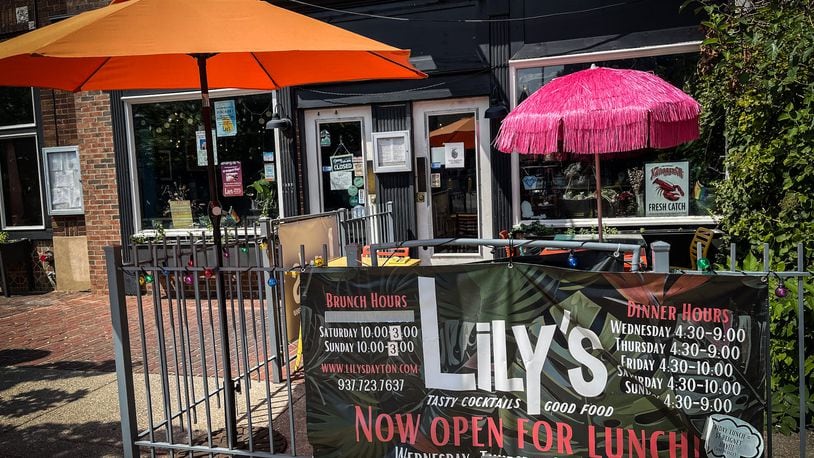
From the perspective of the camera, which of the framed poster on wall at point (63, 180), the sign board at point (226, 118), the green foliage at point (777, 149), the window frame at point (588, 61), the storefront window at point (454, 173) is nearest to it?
the green foliage at point (777, 149)

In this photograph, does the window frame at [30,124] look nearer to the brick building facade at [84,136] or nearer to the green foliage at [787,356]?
the brick building facade at [84,136]

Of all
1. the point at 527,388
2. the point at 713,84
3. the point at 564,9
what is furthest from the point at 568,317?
the point at 564,9

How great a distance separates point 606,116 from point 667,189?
3.10 metres

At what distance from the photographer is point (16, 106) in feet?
33.4

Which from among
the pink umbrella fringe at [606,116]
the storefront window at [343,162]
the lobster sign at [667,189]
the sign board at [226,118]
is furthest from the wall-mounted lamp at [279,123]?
the lobster sign at [667,189]

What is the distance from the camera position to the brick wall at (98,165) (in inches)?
366

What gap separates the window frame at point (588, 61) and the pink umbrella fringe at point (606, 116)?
7.37 ft

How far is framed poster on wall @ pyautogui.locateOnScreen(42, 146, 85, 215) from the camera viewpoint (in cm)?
973

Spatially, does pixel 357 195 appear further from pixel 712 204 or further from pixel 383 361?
pixel 383 361

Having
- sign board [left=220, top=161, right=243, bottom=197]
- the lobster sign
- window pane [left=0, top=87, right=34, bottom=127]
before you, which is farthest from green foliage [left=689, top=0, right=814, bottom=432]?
window pane [left=0, top=87, right=34, bottom=127]

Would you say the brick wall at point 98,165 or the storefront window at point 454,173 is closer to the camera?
the storefront window at point 454,173

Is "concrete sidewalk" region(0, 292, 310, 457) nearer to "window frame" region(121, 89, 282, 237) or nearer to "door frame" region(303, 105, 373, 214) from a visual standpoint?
"window frame" region(121, 89, 282, 237)

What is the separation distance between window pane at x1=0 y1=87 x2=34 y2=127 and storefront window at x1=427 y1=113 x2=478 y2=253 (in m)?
6.74

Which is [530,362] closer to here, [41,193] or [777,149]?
[777,149]
